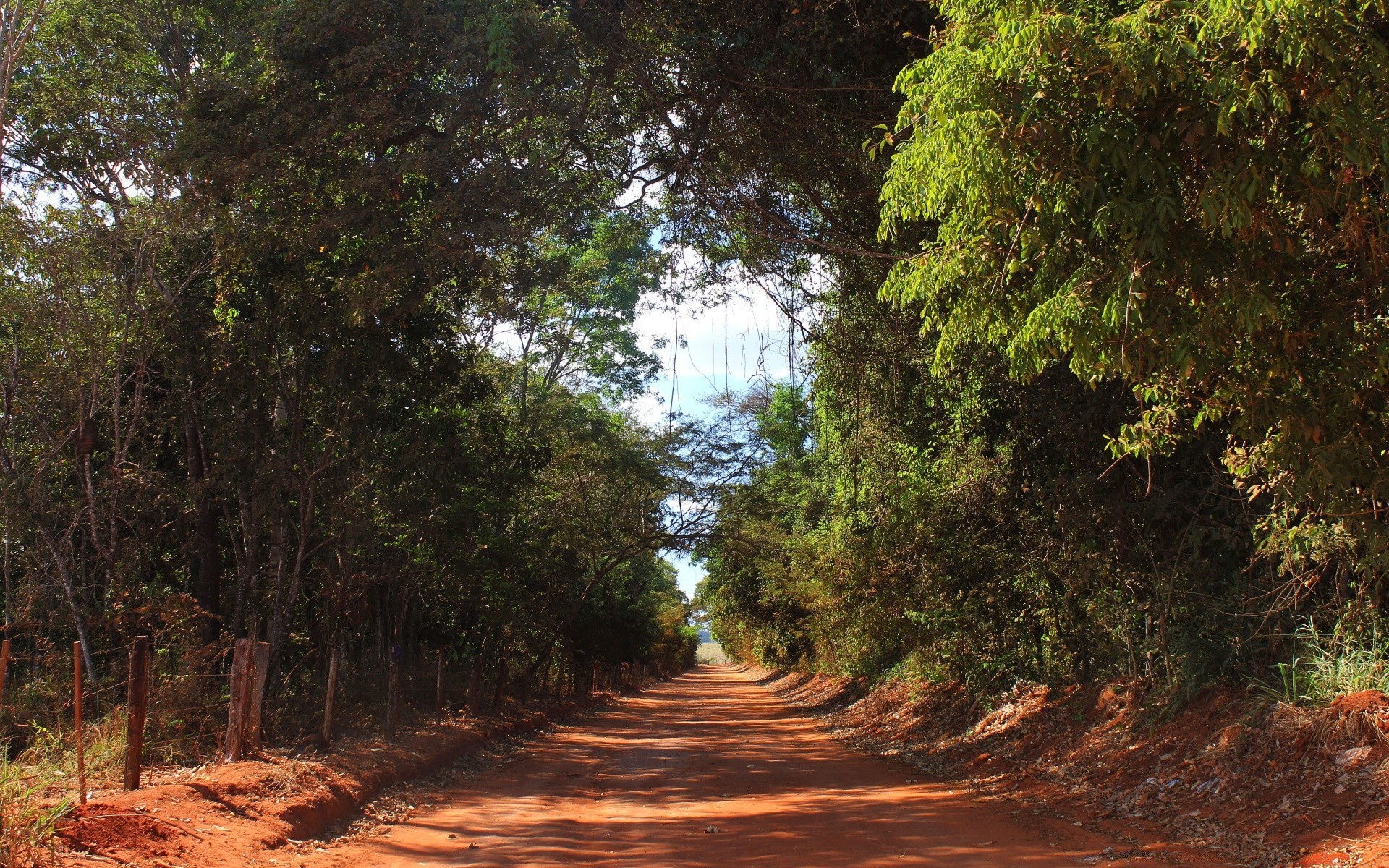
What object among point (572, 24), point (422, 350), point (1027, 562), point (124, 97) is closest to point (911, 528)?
point (1027, 562)

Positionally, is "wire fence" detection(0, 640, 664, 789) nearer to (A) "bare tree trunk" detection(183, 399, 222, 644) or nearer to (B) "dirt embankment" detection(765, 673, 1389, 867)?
(A) "bare tree trunk" detection(183, 399, 222, 644)

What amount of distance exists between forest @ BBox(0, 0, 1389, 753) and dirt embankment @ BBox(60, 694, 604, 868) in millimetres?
1665

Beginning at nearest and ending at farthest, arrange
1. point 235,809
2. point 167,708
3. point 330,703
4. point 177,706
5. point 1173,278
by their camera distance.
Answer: point 1173,278
point 235,809
point 167,708
point 177,706
point 330,703

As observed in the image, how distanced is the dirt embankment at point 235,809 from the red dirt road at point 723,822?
493mm

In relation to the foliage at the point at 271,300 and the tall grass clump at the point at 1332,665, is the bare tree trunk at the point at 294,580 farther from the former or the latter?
the tall grass clump at the point at 1332,665

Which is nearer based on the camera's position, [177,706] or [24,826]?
[24,826]

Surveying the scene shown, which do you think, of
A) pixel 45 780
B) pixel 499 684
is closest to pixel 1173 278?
pixel 45 780

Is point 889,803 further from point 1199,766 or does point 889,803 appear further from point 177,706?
point 177,706

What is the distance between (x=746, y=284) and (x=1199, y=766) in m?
6.96

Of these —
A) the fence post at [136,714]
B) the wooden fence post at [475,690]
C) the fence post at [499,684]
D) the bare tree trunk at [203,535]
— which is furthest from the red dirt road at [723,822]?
the fence post at [499,684]

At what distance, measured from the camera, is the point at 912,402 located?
13453mm

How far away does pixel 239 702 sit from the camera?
915cm

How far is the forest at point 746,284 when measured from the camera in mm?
4891

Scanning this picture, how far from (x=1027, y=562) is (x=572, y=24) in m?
9.31
